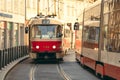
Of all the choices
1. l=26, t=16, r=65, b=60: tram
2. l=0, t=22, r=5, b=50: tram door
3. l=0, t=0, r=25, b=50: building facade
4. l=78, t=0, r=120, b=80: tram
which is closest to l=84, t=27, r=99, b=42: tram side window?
l=78, t=0, r=120, b=80: tram

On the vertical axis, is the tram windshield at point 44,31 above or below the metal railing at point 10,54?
above

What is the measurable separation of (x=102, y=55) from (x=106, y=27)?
1.29 meters

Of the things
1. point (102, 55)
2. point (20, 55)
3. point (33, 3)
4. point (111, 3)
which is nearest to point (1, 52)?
point (102, 55)

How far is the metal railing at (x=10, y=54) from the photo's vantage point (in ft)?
90.0

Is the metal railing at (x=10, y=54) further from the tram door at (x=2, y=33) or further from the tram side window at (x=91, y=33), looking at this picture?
the tram side window at (x=91, y=33)

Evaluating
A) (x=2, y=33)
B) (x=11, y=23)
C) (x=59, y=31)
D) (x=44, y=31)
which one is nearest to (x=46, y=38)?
(x=44, y=31)

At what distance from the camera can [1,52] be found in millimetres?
26641

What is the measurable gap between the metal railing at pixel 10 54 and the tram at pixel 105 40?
4499 millimetres

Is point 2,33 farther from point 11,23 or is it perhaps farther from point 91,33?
point 91,33

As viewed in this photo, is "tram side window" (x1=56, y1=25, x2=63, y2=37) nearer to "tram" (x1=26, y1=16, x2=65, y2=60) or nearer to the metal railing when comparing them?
"tram" (x1=26, y1=16, x2=65, y2=60)

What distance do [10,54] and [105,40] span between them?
42.0ft

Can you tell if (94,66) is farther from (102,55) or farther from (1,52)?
(1,52)

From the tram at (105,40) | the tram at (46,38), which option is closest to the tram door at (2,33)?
the tram at (46,38)

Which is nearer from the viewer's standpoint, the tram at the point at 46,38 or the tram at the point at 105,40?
the tram at the point at 105,40
